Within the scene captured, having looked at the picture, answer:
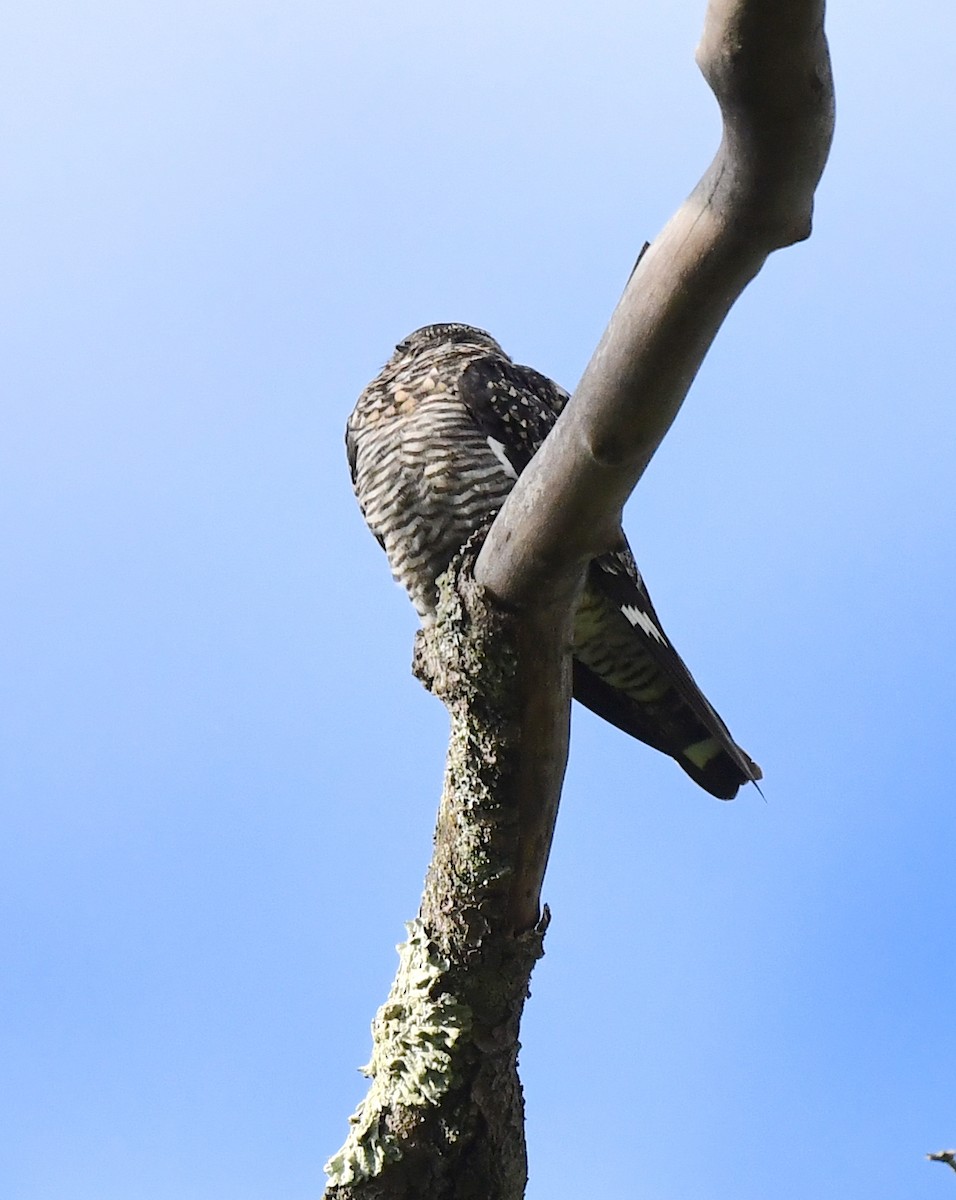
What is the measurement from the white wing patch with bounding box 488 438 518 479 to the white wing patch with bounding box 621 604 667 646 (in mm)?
524

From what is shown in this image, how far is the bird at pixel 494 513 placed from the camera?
3.77 m

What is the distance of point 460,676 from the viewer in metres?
2.72

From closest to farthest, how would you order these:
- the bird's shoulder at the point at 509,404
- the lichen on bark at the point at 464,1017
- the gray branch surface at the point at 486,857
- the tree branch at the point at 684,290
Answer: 1. the tree branch at the point at 684,290
2. the gray branch surface at the point at 486,857
3. the lichen on bark at the point at 464,1017
4. the bird's shoulder at the point at 509,404

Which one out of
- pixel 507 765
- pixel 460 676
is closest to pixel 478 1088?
pixel 507 765

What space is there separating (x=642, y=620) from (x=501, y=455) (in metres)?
0.66

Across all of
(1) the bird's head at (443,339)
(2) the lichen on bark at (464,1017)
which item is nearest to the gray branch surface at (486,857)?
(2) the lichen on bark at (464,1017)

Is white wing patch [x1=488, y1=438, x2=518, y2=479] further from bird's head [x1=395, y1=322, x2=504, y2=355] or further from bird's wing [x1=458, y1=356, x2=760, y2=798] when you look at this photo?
bird's head [x1=395, y1=322, x2=504, y2=355]

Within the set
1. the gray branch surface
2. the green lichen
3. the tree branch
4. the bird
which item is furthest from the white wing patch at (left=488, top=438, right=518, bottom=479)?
the green lichen

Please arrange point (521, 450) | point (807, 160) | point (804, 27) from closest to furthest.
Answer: point (804, 27) → point (807, 160) → point (521, 450)

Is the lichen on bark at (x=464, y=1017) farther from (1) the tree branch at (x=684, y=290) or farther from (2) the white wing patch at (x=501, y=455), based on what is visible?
(2) the white wing patch at (x=501, y=455)

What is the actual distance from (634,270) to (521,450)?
1937mm

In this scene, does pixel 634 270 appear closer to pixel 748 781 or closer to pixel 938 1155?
pixel 938 1155

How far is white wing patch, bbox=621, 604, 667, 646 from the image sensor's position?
3736 millimetres

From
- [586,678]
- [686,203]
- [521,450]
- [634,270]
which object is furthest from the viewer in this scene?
[586,678]
